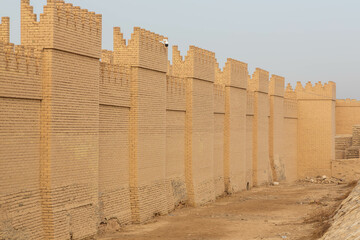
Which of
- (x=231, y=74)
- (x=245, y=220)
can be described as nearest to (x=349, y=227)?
(x=245, y=220)

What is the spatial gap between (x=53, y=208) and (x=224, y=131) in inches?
534

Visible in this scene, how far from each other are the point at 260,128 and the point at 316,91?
7808 millimetres

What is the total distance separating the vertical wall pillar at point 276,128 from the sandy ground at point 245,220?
688cm

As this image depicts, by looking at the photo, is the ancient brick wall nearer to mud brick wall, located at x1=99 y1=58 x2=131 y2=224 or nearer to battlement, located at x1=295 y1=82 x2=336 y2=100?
mud brick wall, located at x1=99 y1=58 x2=131 y2=224

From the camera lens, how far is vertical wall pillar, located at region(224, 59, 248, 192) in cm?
2525

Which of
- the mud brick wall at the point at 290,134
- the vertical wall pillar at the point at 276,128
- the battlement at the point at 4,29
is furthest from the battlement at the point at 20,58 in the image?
the mud brick wall at the point at 290,134

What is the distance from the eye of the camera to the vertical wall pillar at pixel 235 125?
82.8 ft

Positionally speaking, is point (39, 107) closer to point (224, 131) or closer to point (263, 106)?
point (224, 131)

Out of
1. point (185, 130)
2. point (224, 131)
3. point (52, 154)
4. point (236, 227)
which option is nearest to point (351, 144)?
point (224, 131)

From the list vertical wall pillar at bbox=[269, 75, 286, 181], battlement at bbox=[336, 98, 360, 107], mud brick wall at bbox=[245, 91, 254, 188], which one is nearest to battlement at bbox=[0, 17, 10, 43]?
mud brick wall at bbox=[245, 91, 254, 188]

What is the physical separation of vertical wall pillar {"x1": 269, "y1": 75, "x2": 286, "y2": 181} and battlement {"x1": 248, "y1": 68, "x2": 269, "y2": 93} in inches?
71.6

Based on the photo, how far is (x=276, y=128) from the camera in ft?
106

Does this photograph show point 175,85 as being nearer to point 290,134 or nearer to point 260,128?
point 260,128

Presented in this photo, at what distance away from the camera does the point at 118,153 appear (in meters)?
16.3
